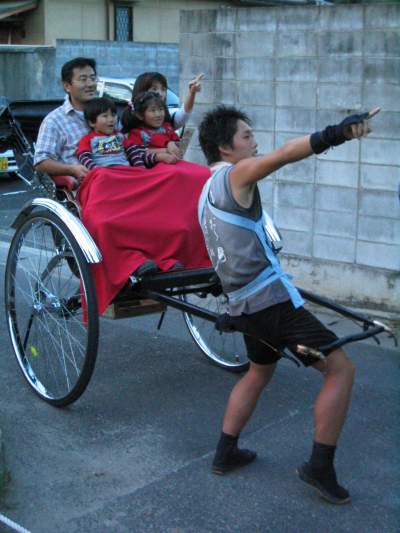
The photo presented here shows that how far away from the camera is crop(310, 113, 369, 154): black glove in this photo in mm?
3018

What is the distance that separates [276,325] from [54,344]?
1974 mm

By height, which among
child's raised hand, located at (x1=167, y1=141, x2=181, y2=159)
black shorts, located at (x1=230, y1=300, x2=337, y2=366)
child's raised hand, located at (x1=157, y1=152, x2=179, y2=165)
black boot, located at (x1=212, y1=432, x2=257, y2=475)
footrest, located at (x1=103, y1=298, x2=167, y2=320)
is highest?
child's raised hand, located at (x1=167, y1=141, x2=181, y2=159)

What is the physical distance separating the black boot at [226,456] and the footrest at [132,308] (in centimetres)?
108

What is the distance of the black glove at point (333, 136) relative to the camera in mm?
3018

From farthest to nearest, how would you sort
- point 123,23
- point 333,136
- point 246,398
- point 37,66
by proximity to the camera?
point 123,23 → point 37,66 → point 246,398 → point 333,136

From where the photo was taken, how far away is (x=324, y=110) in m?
6.39

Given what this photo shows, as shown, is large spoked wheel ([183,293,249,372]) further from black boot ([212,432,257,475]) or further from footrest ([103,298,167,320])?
black boot ([212,432,257,475])

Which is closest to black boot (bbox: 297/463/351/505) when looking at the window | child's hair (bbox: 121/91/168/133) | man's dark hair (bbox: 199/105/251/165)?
man's dark hair (bbox: 199/105/251/165)

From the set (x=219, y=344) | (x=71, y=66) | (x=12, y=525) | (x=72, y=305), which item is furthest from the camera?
(x=219, y=344)

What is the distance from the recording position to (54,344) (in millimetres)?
5098

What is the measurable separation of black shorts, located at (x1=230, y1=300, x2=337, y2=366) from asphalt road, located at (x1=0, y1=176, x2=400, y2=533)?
662 millimetres

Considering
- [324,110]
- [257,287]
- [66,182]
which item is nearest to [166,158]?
[66,182]

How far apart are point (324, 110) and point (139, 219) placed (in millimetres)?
2486

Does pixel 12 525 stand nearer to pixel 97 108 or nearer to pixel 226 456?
pixel 226 456
